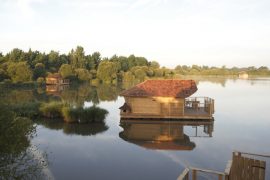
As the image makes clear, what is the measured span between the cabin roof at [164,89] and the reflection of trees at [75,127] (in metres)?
4.87

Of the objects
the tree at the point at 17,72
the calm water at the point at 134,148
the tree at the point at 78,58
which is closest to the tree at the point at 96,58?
the tree at the point at 78,58

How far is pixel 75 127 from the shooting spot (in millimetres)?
25922

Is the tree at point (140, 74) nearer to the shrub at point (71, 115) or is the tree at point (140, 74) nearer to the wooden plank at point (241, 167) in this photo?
the shrub at point (71, 115)

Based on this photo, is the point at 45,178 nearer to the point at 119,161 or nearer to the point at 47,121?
the point at 119,161

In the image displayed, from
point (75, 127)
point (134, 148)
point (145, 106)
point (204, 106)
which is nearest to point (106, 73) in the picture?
point (204, 106)

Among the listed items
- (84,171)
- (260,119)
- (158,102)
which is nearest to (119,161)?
(84,171)

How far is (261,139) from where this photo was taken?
21844 mm

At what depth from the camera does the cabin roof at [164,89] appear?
2930cm

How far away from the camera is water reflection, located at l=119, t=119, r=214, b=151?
20286 millimetres

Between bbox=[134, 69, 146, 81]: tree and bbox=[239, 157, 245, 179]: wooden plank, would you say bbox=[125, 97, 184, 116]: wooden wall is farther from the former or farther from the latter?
bbox=[134, 69, 146, 81]: tree

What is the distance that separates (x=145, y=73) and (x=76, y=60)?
78.4ft

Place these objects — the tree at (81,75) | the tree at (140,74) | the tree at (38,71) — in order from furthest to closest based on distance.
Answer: the tree at (140,74) < the tree at (81,75) < the tree at (38,71)

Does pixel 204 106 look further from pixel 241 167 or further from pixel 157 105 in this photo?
pixel 241 167

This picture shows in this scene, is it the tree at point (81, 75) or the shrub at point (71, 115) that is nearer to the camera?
the shrub at point (71, 115)
